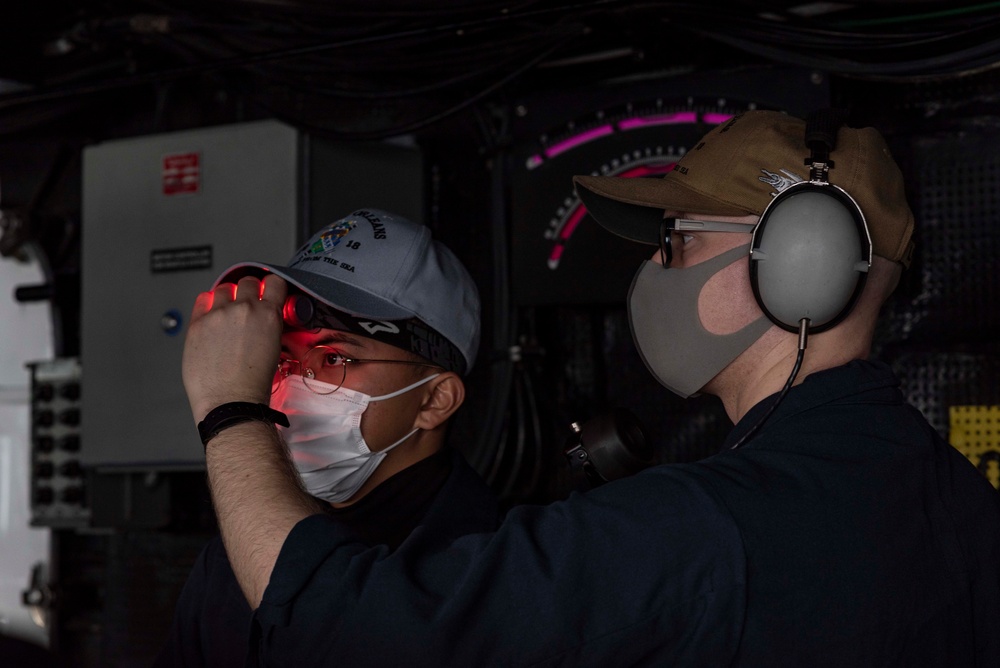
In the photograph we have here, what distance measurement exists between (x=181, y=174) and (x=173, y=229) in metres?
0.14

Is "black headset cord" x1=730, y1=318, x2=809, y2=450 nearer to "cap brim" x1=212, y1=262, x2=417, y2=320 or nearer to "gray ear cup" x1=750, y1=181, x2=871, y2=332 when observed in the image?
"gray ear cup" x1=750, y1=181, x2=871, y2=332

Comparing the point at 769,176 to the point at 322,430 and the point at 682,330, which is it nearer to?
the point at 682,330

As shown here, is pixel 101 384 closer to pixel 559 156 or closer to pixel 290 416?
pixel 290 416

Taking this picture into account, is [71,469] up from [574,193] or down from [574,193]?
down

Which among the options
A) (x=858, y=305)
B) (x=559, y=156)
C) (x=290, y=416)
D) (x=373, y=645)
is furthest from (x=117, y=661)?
(x=858, y=305)

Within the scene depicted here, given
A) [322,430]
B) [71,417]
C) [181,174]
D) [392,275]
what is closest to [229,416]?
[322,430]

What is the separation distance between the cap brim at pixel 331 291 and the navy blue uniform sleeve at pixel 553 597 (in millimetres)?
739

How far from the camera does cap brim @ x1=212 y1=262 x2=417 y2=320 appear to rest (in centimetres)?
180

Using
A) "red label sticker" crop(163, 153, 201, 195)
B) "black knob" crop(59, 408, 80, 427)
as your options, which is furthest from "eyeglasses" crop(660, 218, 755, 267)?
"black knob" crop(59, 408, 80, 427)

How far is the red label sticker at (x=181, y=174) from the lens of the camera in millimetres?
2676

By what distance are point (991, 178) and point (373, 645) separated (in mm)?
1873

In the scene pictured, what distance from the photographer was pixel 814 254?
130 cm

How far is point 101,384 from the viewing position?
9.00ft

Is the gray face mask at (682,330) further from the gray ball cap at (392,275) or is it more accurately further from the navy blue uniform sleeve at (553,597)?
the gray ball cap at (392,275)
